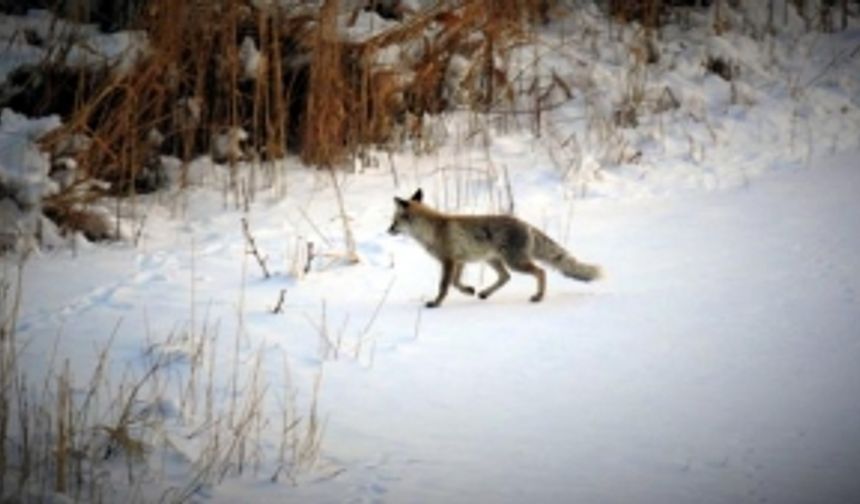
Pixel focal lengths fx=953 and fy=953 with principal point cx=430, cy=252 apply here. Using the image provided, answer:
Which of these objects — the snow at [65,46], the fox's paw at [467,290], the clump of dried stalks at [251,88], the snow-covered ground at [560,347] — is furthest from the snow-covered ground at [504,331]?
the snow at [65,46]

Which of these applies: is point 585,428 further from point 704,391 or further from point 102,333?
point 102,333

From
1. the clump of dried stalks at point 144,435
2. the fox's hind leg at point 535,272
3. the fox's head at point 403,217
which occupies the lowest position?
the clump of dried stalks at point 144,435

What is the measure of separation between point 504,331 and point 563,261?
117 centimetres

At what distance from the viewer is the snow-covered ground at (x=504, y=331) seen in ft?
13.7

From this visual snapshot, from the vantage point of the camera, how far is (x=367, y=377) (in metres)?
5.33

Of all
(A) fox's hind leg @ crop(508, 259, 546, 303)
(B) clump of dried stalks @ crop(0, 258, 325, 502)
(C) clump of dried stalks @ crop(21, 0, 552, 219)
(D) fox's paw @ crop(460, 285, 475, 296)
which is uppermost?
(C) clump of dried stalks @ crop(21, 0, 552, 219)

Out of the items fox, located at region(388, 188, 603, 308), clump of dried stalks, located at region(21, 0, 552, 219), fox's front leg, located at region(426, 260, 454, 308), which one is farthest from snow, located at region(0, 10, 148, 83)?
fox's front leg, located at region(426, 260, 454, 308)

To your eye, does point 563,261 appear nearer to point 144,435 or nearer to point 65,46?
point 144,435

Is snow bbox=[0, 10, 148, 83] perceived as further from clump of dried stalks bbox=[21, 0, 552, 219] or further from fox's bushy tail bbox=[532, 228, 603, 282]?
fox's bushy tail bbox=[532, 228, 603, 282]

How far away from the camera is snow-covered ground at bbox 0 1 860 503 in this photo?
4.17m

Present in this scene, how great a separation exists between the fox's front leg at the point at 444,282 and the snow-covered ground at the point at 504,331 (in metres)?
0.21

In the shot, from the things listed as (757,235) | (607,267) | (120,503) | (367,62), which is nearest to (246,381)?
(120,503)

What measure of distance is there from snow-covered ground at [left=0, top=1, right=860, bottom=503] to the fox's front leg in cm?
21

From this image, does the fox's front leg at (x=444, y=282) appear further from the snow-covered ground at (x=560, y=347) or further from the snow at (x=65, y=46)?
the snow at (x=65, y=46)
